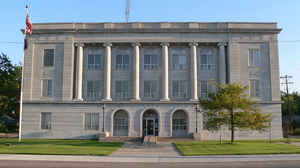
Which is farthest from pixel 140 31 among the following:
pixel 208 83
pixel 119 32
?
pixel 208 83

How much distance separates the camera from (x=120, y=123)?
39531mm

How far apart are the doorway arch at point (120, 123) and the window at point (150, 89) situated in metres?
4.21

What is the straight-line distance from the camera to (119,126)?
130 ft

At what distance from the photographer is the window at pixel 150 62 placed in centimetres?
4056

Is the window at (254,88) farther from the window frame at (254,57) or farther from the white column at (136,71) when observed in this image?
the white column at (136,71)

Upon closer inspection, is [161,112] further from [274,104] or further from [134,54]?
[274,104]

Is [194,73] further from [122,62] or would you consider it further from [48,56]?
[48,56]

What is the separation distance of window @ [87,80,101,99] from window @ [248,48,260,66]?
22280 mm

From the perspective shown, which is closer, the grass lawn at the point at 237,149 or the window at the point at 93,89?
the grass lawn at the point at 237,149

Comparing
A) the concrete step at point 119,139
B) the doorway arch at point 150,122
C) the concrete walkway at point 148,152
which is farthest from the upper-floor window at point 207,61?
the concrete walkway at point 148,152

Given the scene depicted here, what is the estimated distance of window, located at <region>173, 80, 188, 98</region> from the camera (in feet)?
131

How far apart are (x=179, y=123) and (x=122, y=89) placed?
9.65m

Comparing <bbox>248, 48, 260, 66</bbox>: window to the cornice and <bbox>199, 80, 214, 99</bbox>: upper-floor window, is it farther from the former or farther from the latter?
<bbox>199, 80, 214, 99</bbox>: upper-floor window

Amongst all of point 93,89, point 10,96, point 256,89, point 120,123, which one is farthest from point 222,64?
point 10,96
